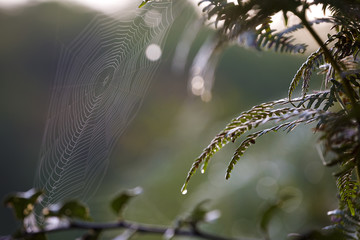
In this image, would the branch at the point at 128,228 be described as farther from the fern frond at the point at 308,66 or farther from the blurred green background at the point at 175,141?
the blurred green background at the point at 175,141

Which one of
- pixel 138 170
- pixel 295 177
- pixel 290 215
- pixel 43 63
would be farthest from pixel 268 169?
pixel 43 63

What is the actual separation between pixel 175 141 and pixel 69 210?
5459 millimetres

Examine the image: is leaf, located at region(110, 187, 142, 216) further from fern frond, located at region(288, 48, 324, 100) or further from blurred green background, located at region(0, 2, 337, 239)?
blurred green background, located at region(0, 2, 337, 239)

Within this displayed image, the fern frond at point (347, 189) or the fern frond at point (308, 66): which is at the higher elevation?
the fern frond at point (308, 66)

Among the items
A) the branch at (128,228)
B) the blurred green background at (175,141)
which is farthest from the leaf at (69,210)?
the blurred green background at (175,141)

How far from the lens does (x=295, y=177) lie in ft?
9.96

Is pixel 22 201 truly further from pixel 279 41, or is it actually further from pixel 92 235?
pixel 279 41

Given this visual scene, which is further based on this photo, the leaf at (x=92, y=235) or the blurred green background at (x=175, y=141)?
the blurred green background at (x=175, y=141)

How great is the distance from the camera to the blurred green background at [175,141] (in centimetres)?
304

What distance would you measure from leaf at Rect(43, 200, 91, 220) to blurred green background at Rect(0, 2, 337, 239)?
1.86m

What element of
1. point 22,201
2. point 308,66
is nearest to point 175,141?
point 308,66

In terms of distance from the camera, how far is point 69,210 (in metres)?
0.32

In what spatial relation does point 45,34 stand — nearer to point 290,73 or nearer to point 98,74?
point 290,73

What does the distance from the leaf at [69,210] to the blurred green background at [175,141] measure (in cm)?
186
